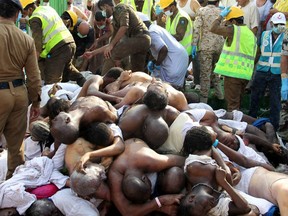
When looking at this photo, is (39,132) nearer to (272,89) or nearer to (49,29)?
(49,29)

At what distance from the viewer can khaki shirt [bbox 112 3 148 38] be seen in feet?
20.6

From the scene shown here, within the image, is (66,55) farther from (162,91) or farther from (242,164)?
(242,164)

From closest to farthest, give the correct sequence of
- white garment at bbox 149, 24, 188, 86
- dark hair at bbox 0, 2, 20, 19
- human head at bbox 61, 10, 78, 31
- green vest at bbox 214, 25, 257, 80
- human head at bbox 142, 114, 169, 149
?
human head at bbox 142, 114, 169, 149 < dark hair at bbox 0, 2, 20, 19 < green vest at bbox 214, 25, 257, 80 < white garment at bbox 149, 24, 188, 86 < human head at bbox 61, 10, 78, 31

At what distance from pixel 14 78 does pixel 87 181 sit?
1552mm

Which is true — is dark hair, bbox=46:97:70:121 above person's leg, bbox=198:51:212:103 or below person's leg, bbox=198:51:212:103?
above

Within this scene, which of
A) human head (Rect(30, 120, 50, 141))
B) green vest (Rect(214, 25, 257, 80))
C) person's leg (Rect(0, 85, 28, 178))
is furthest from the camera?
green vest (Rect(214, 25, 257, 80))

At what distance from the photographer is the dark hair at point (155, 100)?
4.10 meters

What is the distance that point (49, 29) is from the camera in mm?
6379

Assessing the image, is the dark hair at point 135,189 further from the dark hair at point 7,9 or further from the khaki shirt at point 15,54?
the dark hair at point 7,9

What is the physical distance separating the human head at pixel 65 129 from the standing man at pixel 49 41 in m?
2.76

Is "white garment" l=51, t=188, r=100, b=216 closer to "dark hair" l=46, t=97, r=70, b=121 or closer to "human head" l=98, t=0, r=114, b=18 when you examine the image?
"dark hair" l=46, t=97, r=70, b=121

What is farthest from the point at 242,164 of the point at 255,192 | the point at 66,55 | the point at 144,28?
the point at 66,55

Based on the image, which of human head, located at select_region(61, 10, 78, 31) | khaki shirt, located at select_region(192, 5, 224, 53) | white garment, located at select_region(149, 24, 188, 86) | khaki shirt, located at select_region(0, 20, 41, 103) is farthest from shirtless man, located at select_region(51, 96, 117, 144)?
human head, located at select_region(61, 10, 78, 31)

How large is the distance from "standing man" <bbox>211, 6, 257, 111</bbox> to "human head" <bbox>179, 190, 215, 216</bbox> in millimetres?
3052
